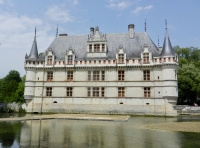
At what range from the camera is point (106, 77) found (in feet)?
99.9

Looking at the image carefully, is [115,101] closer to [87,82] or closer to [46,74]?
[87,82]

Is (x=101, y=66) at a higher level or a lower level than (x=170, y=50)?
lower

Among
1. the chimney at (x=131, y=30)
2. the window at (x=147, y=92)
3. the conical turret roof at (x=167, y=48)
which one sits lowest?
the window at (x=147, y=92)

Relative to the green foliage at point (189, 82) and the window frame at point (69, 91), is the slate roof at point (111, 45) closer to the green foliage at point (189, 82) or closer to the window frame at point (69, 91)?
the window frame at point (69, 91)

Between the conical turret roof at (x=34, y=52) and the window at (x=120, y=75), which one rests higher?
the conical turret roof at (x=34, y=52)

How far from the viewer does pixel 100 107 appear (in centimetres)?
2998

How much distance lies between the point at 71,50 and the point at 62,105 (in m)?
8.72

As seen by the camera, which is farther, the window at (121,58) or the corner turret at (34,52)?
the corner turret at (34,52)

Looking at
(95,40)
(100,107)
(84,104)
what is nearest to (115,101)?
(100,107)

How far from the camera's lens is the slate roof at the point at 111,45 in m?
31.1

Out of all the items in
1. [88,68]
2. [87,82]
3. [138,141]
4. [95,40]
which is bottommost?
[138,141]

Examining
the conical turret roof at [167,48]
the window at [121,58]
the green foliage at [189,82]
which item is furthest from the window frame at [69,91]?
the green foliage at [189,82]

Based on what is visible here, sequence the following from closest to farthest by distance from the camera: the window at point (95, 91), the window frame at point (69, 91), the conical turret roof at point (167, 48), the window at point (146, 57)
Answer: the conical turret roof at point (167, 48)
the window at point (146, 57)
the window at point (95, 91)
the window frame at point (69, 91)

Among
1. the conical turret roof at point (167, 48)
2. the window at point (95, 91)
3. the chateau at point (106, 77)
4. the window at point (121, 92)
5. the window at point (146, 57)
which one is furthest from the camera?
the window at point (95, 91)
